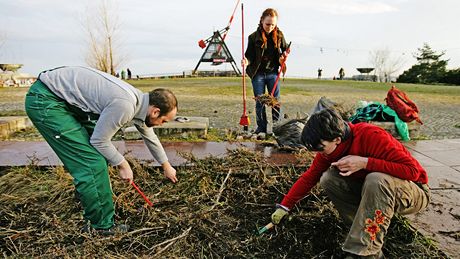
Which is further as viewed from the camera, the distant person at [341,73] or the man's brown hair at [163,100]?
the distant person at [341,73]

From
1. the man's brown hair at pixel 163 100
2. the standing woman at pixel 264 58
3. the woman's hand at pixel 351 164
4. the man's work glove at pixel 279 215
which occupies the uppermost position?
the standing woman at pixel 264 58

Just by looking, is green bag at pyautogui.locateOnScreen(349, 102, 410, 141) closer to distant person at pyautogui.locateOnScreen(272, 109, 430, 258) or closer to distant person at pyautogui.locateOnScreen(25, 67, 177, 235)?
distant person at pyautogui.locateOnScreen(272, 109, 430, 258)

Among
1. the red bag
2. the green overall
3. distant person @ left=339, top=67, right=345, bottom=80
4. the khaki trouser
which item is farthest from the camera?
distant person @ left=339, top=67, right=345, bottom=80

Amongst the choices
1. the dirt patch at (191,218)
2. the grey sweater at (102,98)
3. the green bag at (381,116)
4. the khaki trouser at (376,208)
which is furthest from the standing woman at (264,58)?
the khaki trouser at (376,208)

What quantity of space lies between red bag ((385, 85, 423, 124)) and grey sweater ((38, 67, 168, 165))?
3359mm

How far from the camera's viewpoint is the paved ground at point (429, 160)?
211 cm

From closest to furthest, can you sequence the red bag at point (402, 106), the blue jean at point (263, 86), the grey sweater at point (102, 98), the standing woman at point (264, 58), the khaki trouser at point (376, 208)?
the khaki trouser at point (376, 208)
the grey sweater at point (102, 98)
the red bag at point (402, 106)
the standing woman at point (264, 58)
the blue jean at point (263, 86)

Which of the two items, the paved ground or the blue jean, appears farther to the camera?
the blue jean

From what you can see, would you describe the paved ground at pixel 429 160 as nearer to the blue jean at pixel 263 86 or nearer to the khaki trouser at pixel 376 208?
the khaki trouser at pixel 376 208

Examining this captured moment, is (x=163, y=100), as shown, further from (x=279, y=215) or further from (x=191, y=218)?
(x=279, y=215)

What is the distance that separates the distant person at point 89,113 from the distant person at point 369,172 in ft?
2.92

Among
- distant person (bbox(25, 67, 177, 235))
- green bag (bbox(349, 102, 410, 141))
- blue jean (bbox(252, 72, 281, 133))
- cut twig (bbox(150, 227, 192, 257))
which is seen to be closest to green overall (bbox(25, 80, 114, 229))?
distant person (bbox(25, 67, 177, 235))

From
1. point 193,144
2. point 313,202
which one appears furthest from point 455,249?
point 193,144

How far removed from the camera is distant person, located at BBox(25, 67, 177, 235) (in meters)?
2.05
